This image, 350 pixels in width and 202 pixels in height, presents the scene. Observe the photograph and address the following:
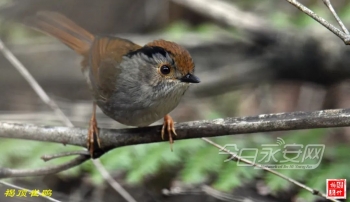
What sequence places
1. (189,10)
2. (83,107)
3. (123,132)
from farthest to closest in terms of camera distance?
(189,10) < (83,107) < (123,132)

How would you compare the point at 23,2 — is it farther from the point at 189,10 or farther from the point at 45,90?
the point at 189,10

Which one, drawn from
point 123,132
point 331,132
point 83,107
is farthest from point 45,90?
point 331,132

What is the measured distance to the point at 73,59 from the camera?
3049mm

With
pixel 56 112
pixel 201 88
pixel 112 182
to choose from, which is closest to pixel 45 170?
pixel 112 182

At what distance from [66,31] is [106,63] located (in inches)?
12.7

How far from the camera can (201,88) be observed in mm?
2514

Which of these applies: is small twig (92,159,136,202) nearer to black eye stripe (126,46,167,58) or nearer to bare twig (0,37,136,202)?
bare twig (0,37,136,202)

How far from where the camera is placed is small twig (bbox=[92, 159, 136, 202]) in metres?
1.90

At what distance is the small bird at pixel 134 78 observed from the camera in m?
1.70

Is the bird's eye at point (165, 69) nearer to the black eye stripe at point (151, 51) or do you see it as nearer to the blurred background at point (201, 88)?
the black eye stripe at point (151, 51)

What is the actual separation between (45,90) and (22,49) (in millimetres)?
505

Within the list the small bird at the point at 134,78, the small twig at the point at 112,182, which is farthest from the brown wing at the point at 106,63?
the small twig at the point at 112,182

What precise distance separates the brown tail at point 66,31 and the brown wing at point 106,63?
9 centimetres

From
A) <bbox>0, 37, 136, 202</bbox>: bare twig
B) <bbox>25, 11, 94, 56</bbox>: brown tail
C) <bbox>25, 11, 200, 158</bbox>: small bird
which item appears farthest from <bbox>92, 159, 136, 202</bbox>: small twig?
<bbox>25, 11, 94, 56</bbox>: brown tail
